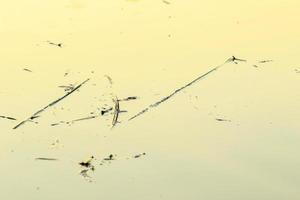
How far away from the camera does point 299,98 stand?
1626 millimetres

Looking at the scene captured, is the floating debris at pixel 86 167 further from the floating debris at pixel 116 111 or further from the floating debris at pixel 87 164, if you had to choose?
the floating debris at pixel 116 111

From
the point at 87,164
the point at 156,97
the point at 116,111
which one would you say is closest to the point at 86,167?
the point at 87,164

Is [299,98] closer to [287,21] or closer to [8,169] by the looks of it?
[287,21]

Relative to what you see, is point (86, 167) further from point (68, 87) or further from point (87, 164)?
point (68, 87)

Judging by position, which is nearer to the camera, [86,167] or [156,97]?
[86,167]

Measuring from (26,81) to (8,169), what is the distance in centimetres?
33

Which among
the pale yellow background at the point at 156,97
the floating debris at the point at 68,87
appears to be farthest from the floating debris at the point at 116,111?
the floating debris at the point at 68,87

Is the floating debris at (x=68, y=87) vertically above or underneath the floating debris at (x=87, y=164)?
above

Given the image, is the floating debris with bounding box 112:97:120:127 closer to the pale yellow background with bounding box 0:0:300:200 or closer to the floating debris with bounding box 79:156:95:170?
the pale yellow background with bounding box 0:0:300:200

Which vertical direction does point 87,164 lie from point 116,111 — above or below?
below

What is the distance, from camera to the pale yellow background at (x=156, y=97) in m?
1.38

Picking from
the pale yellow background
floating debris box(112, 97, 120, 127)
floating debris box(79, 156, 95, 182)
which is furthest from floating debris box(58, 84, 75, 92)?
floating debris box(79, 156, 95, 182)

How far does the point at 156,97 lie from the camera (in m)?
1.60

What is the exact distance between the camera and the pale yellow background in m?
1.38
